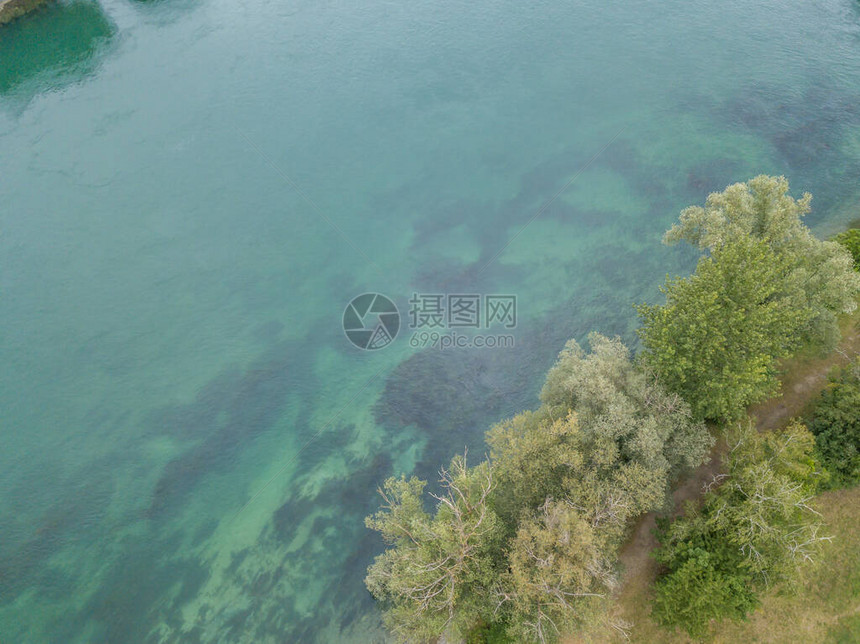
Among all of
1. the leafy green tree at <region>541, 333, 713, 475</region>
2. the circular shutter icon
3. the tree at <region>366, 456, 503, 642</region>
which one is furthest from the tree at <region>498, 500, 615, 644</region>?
the circular shutter icon

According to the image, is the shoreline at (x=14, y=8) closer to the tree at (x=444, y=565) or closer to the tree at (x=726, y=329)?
the tree at (x=444, y=565)

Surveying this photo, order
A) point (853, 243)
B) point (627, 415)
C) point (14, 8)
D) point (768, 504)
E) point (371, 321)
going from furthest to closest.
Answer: point (14, 8), point (371, 321), point (853, 243), point (627, 415), point (768, 504)

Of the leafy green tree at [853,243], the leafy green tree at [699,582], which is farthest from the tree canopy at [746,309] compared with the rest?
the leafy green tree at [699,582]

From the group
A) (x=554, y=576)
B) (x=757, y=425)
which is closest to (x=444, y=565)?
(x=554, y=576)

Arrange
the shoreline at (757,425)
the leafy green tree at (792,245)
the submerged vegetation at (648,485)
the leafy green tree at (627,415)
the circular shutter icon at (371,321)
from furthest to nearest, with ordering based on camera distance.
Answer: the circular shutter icon at (371,321) → the leafy green tree at (792,245) → the shoreline at (757,425) → the leafy green tree at (627,415) → the submerged vegetation at (648,485)

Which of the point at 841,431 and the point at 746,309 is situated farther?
the point at 841,431

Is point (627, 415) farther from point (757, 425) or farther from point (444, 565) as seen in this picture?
point (757, 425)
